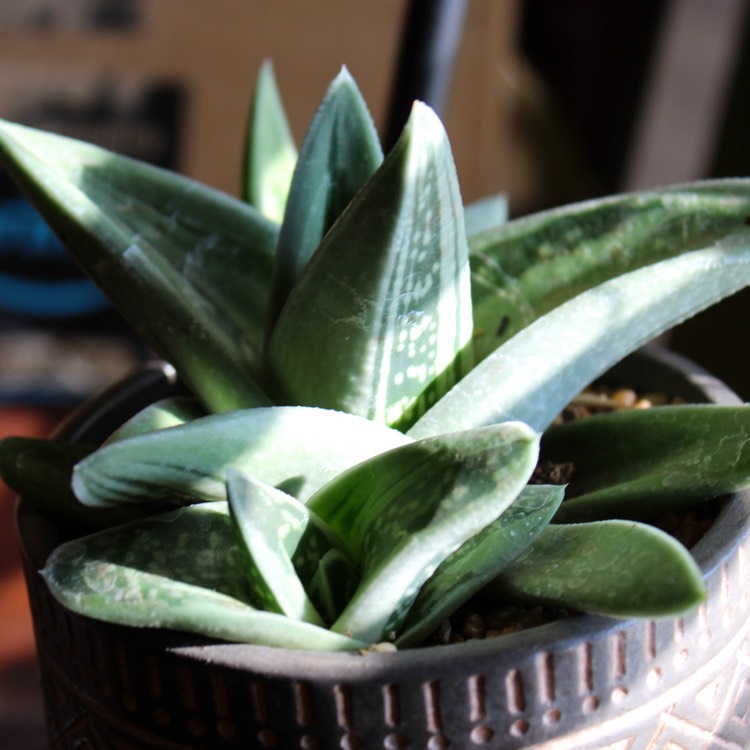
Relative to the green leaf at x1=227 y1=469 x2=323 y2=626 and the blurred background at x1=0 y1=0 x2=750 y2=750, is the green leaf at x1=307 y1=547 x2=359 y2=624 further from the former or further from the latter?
the blurred background at x1=0 y1=0 x2=750 y2=750

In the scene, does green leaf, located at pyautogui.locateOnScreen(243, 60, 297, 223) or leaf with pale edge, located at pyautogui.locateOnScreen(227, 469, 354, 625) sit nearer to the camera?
leaf with pale edge, located at pyautogui.locateOnScreen(227, 469, 354, 625)

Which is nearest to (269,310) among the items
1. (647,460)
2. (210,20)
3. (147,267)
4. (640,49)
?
(147,267)

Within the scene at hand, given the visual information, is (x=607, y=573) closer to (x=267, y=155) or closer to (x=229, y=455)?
(x=229, y=455)

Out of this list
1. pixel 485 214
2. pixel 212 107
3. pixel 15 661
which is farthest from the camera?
pixel 212 107

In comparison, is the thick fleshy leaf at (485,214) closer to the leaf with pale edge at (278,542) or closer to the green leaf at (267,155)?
the green leaf at (267,155)

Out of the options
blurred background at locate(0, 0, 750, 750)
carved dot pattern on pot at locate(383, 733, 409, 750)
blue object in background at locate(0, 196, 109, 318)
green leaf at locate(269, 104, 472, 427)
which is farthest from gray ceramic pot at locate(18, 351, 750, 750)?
blue object in background at locate(0, 196, 109, 318)

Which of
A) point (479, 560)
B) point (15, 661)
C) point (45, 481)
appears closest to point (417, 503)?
point (479, 560)

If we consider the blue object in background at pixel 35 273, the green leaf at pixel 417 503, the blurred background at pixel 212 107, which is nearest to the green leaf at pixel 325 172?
the green leaf at pixel 417 503

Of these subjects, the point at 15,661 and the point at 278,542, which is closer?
the point at 278,542
